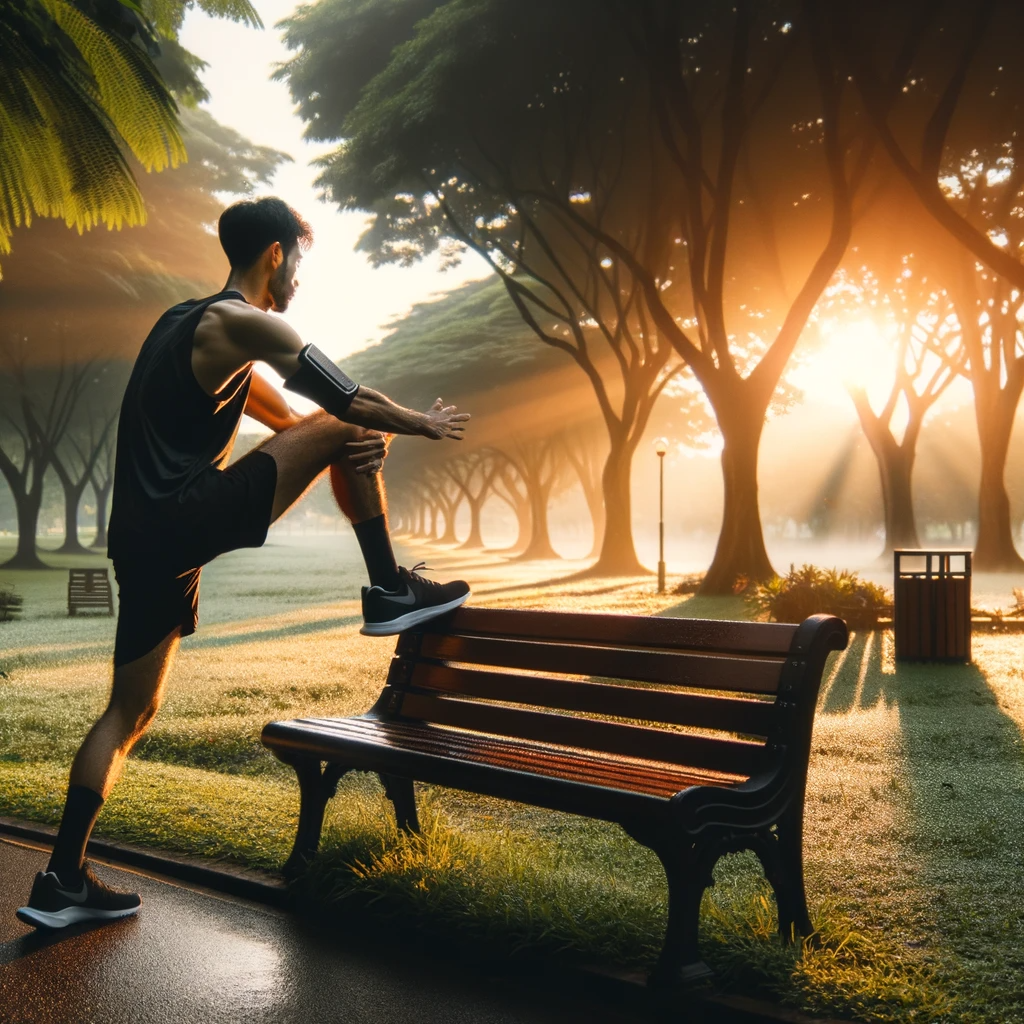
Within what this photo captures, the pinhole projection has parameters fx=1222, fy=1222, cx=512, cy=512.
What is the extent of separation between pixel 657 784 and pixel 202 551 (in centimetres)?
146

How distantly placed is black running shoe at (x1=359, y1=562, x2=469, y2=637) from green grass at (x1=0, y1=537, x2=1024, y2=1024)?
78 cm

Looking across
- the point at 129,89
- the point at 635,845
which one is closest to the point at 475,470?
the point at 635,845

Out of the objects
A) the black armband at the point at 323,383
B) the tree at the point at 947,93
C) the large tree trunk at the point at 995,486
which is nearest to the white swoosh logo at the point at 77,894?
the black armband at the point at 323,383

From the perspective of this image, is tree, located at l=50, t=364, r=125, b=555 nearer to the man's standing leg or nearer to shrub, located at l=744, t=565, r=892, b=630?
shrub, located at l=744, t=565, r=892, b=630

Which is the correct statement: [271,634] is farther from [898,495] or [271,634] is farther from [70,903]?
[898,495]

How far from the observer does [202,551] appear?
355 cm

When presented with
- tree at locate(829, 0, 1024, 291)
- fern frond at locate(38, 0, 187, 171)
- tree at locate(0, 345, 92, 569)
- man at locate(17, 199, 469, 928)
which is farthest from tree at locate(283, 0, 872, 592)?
tree at locate(0, 345, 92, 569)

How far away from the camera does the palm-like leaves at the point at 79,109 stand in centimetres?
438

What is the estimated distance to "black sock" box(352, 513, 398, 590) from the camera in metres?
3.77

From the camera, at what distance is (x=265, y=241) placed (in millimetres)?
3771

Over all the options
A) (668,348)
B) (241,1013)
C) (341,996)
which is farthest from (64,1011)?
(668,348)

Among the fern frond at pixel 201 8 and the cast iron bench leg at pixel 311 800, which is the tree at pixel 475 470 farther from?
the cast iron bench leg at pixel 311 800

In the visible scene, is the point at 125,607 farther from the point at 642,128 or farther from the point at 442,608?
the point at 642,128

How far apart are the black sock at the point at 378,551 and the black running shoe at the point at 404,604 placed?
0.03 meters
